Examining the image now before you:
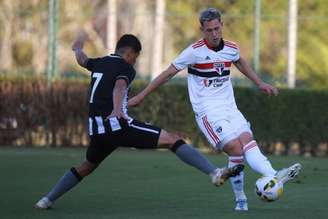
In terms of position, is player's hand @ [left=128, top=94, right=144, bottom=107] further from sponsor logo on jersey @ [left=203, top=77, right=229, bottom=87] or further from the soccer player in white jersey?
sponsor logo on jersey @ [left=203, top=77, right=229, bottom=87]

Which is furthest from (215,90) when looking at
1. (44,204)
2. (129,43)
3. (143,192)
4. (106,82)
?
(143,192)

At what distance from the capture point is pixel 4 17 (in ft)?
134

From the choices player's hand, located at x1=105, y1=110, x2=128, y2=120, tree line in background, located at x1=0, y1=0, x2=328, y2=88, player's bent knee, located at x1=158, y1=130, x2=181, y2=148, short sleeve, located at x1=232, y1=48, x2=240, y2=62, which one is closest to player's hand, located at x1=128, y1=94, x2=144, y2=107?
player's hand, located at x1=105, y1=110, x2=128, y2=120

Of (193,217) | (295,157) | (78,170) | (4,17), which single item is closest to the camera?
(193,217)

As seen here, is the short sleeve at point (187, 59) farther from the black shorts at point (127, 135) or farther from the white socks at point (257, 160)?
the white socks at point (257, 160)

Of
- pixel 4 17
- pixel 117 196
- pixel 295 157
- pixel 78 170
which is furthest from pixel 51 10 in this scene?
pixel 4 17

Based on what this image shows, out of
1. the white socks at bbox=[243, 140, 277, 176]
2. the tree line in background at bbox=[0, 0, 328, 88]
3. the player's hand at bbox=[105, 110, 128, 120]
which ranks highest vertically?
the player's hand at bbox=[105, 110, 128, 120]

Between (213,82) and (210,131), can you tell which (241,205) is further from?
(213,82)

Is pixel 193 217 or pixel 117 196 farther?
pixel 117 196

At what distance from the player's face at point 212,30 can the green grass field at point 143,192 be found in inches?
70.5

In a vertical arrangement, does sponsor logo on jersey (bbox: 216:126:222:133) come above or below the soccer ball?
above

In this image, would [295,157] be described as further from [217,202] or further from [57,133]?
[217,202]

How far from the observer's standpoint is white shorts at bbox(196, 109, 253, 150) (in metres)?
10.6

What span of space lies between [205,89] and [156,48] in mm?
20231
